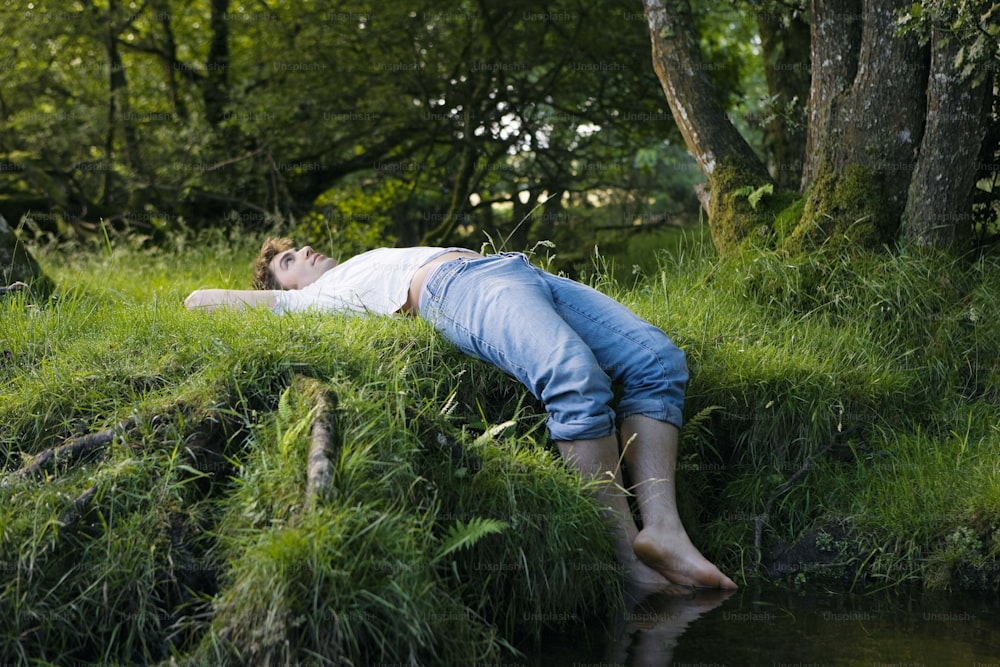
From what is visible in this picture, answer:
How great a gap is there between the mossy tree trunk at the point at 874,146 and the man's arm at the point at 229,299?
2.74 m

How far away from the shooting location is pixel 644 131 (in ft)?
32.9

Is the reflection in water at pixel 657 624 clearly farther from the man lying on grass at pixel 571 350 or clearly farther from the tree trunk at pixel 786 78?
the tree trunk at pixel 786 78

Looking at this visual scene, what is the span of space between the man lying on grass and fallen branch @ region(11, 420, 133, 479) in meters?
1.25

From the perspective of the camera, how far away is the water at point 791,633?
10.2ft

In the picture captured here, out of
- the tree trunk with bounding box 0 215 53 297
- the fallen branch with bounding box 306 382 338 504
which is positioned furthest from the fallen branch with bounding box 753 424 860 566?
the tree trunk with bounding box 0 215 53 297

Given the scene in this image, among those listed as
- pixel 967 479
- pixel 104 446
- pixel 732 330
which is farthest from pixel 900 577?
pixel 104 446

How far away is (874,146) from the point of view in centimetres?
554

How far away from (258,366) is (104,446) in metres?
0.66

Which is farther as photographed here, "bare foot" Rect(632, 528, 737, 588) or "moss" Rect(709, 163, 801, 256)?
"moss" Rect(709, 163, 801, 256)

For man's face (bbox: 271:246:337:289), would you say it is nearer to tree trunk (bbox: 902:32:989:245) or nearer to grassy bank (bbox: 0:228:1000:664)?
grassy bank (bbox: 0:228:1000:664)

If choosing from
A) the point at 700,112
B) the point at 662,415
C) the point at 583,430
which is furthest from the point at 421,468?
the point at 700,112

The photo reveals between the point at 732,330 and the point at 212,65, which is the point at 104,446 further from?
the point at 212,65

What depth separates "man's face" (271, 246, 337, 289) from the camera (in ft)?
16.5

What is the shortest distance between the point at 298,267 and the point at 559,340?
1.79m
